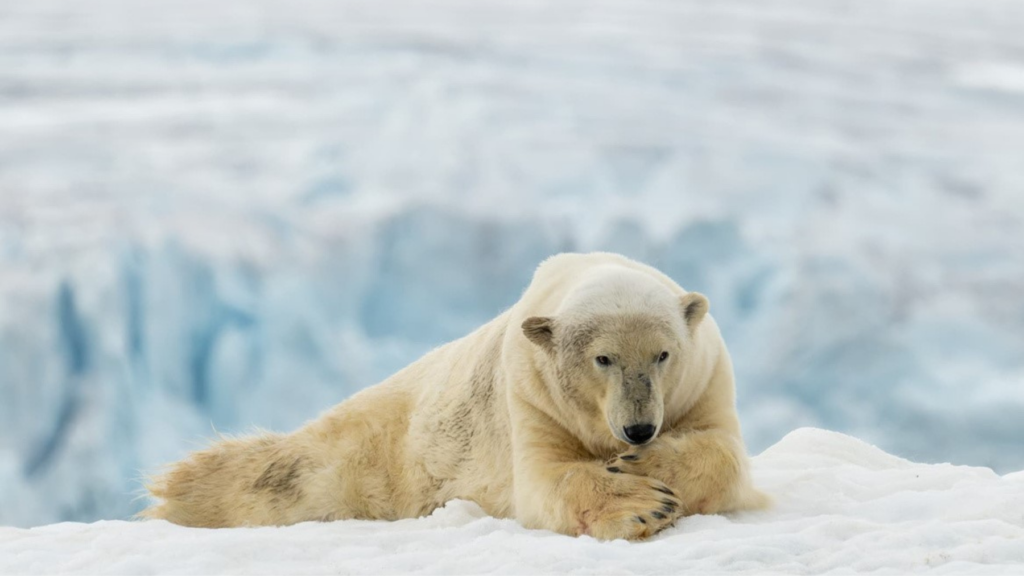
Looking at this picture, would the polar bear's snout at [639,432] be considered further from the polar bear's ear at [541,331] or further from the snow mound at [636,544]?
the polar bear's ear at [541,331]

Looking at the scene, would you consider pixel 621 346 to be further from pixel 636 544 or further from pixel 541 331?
pixel 636 544

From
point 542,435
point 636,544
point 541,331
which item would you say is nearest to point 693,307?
point 541,331

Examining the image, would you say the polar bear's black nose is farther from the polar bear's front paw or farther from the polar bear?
the polar bear's front paw

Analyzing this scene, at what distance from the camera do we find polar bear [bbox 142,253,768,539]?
4074 mm

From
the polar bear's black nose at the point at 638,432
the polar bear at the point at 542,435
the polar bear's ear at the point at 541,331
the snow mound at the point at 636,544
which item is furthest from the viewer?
the polar bear's ear at the point at 541,331

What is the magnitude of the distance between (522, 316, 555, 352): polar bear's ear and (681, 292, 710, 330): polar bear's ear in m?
0.53

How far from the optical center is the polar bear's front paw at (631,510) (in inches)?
153

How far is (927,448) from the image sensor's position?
14914 mm

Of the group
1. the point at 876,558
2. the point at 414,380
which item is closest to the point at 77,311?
the point at 414,380

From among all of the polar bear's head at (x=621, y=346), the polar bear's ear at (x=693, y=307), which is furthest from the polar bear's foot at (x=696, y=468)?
the polar bear's ear at (x=693, y=307)

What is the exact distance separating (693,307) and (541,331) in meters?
0.61

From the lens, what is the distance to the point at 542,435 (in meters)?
4.48

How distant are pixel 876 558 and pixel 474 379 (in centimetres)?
211

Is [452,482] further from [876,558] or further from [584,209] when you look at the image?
[584,209]
